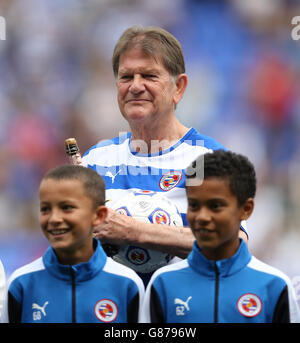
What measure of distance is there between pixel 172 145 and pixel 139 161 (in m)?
0.19

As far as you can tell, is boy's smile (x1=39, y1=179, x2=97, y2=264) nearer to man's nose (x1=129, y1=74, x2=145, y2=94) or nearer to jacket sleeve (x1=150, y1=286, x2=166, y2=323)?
jacket sleeve (x1=150, y1=286, x2=166, y2=323)

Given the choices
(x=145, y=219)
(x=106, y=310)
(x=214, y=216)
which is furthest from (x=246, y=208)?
(x=106, y=310)

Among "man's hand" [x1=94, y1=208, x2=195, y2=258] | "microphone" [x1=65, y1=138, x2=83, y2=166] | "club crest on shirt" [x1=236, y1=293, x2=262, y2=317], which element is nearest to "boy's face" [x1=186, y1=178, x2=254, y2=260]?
"club crest on shirt" [x1=236, y1=293, x2=262, y2=317]

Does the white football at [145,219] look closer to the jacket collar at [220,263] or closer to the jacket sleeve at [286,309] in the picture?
the jacket collar at [220,263]

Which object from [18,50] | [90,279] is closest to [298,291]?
[90,279]

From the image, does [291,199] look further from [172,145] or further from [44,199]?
[44,199]

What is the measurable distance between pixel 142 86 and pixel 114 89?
8.95ft

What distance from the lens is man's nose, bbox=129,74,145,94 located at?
8.87 feet

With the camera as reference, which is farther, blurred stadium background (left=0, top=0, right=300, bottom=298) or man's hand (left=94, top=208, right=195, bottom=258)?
blurred stadium background (left=0, top=0, right=300, bottom=298)

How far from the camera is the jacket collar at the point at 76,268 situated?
216 centimetres

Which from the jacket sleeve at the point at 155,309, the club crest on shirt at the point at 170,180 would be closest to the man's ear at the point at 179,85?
the club crest on shirt at the point at 170,180

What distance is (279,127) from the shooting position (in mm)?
5320

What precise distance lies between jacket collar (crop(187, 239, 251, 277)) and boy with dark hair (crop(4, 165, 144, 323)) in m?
0.25

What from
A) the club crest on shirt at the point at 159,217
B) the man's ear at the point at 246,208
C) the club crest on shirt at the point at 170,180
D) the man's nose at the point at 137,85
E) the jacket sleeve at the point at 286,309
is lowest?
the jacket sleeve at the point at 286,309
